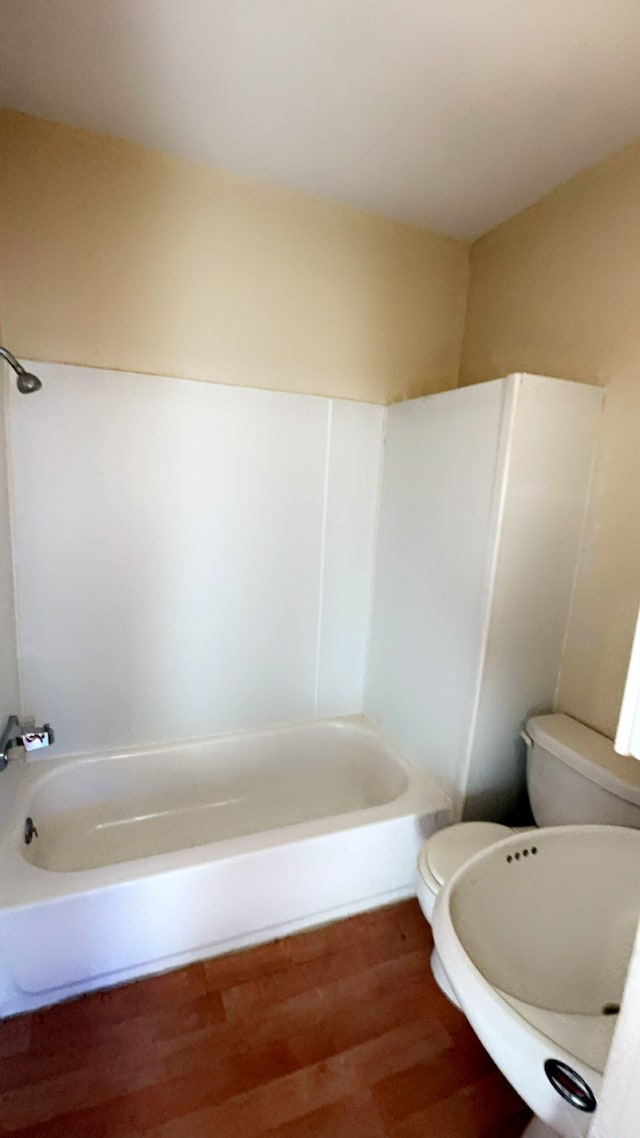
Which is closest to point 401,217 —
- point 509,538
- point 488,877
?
A: point 509,538

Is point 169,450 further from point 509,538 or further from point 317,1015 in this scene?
point 317,1015

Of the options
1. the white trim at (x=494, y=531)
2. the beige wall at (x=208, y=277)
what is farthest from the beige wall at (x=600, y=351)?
the beige wall at (x=208, y=277)

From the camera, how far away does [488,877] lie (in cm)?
100

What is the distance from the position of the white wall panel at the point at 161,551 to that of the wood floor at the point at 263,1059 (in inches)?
33.3

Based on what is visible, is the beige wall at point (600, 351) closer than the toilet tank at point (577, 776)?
No

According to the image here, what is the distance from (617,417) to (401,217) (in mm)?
1165

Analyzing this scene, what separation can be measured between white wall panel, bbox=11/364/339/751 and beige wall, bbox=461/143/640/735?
0.88 meters

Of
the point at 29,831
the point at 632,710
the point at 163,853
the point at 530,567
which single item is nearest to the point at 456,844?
the point at 530,567

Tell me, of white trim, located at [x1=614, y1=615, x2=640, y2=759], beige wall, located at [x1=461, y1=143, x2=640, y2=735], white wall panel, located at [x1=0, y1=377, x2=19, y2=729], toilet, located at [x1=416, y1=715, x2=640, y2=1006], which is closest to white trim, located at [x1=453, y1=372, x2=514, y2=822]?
toilet, located at [x1=416, y1=715, x2=640, y2=1006]

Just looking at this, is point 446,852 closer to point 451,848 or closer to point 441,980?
point 451,848

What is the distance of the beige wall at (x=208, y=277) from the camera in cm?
155

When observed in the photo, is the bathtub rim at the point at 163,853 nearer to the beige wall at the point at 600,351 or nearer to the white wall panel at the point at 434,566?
the white wall panel at the point at 434,566

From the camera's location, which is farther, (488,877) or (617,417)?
(617,417)

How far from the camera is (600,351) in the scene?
1.50 m
